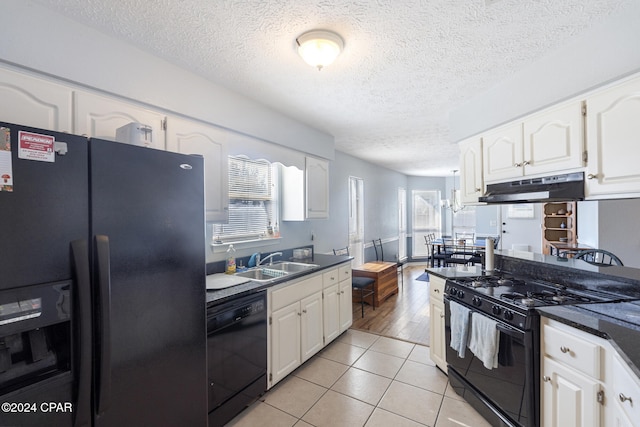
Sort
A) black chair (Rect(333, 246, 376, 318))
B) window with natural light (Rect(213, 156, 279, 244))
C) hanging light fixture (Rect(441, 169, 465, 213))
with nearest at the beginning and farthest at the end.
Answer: window with natural light (Rect(213, 156, 279, 244)) < black chair (Rect(333, 246, 376, 318)) < hanging light fixture (Rect(441, 169, 465, 213))

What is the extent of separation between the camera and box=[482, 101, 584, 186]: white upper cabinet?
6.17 ft

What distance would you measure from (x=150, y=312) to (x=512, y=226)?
283 inches

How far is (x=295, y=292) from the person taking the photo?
2.51 metres

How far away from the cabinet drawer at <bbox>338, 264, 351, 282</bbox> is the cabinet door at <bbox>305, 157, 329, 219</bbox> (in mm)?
680

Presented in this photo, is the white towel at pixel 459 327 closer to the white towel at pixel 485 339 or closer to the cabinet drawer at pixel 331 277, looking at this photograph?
the white towel at pixel 485 339

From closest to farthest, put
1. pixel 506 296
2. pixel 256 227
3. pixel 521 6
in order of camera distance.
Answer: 1. pixel 521 6
2. pixel 506 296
3. pixel 256 227

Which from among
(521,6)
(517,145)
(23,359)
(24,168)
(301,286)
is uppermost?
(521,6)

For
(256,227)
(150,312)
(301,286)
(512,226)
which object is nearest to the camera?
(150,312)

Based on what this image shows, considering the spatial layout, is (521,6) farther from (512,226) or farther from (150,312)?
(512,226)

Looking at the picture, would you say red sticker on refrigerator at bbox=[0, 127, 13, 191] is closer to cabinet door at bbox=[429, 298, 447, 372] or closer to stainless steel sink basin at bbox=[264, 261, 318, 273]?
stainless steel sink basin at bbox=[264, 261, 318, 273]

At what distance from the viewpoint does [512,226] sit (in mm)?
6371

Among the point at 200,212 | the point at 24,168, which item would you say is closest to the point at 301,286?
the point at 200,212

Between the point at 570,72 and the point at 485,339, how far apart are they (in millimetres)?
1831

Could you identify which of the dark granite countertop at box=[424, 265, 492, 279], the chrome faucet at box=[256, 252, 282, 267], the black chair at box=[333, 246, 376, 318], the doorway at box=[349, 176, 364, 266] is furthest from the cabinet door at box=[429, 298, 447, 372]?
the doorway at box=[349, 176, 364, 266]
